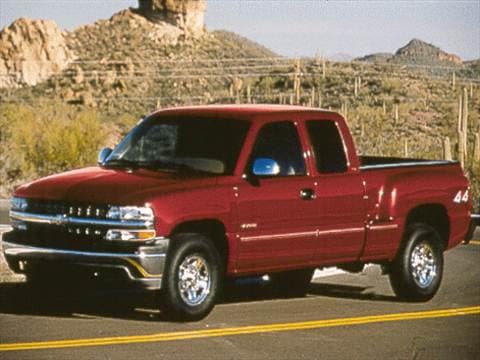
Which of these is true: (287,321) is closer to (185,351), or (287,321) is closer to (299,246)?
(299,246)

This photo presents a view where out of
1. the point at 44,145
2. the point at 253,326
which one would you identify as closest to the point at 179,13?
the point at 44,145

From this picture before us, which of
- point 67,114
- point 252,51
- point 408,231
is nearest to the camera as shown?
point 408,231

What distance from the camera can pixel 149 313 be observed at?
13.7 m

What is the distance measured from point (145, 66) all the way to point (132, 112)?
12427 mm

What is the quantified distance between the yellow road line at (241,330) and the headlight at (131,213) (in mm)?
1098

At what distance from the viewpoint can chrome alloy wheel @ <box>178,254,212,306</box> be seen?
13.0m

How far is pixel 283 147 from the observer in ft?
46.6

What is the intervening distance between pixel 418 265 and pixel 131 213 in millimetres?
4170

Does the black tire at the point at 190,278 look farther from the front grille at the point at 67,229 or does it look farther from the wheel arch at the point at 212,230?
the front grille at the point at 67,229

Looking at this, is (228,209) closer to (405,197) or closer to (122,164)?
(122,164)

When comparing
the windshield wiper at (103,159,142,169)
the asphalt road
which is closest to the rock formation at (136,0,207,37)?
the asphalt road

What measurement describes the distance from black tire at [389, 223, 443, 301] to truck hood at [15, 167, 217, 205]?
2.96 metres

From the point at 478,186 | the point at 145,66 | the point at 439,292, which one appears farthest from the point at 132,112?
the point at 439,292

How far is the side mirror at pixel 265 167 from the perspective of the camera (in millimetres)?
13414
